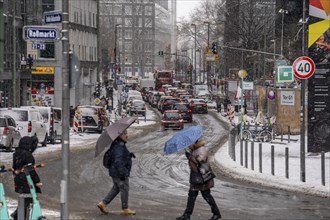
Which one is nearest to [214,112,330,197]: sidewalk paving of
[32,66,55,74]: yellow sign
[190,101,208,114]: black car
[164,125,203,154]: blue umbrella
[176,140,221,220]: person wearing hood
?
[176,140,221,220]: person wearing hood

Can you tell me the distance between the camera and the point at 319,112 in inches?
1088

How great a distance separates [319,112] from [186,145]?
14.3 metres

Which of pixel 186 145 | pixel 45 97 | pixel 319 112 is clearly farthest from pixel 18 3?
pixel 186 145

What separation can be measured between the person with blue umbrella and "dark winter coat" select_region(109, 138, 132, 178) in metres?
0.93

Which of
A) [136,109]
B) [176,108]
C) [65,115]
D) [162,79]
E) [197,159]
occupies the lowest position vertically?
[136,109]

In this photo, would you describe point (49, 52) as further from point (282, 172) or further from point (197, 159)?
point (197, 159)

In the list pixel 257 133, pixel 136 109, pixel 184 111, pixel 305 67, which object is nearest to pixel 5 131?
pixel 257 133

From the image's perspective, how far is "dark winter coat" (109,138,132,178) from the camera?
1492 centimetres

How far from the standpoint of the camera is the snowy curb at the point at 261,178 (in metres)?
19.1

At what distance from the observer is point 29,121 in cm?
3362

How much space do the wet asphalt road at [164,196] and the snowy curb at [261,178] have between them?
0.38m

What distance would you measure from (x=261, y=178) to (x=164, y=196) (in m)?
4.12

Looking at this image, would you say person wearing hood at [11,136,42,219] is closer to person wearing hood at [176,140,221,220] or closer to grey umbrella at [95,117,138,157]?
grey umbrella at [95,117,138,157]

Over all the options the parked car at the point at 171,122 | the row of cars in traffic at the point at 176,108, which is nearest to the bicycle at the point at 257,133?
the parked car at the point at 171,122
